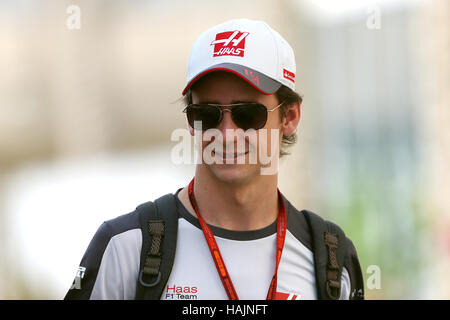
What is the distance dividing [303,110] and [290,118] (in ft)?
23.5

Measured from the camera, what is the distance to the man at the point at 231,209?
296cm

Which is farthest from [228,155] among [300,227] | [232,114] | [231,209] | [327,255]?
[327,255]

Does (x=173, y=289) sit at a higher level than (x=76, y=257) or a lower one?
higher

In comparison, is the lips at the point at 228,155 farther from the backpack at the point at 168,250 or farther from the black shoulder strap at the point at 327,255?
the black shoulder strap at the point at 327,255

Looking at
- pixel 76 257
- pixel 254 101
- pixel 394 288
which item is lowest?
pixel 394 288

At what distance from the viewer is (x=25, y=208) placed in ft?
33.1

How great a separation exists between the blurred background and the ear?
6386 millimetres

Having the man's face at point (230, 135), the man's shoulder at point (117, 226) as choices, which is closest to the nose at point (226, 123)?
the man's face at point (230, 135)

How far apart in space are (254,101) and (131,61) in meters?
7.86

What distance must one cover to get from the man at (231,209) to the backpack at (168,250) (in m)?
0.04

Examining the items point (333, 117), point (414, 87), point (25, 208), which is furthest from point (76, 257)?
point (414, 87)

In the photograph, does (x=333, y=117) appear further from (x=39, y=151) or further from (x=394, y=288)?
(x=39, y=151)

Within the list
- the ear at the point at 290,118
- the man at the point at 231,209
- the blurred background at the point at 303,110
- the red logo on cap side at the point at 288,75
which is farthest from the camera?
the blurred background at the point at 303,110

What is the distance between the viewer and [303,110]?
413 inches
